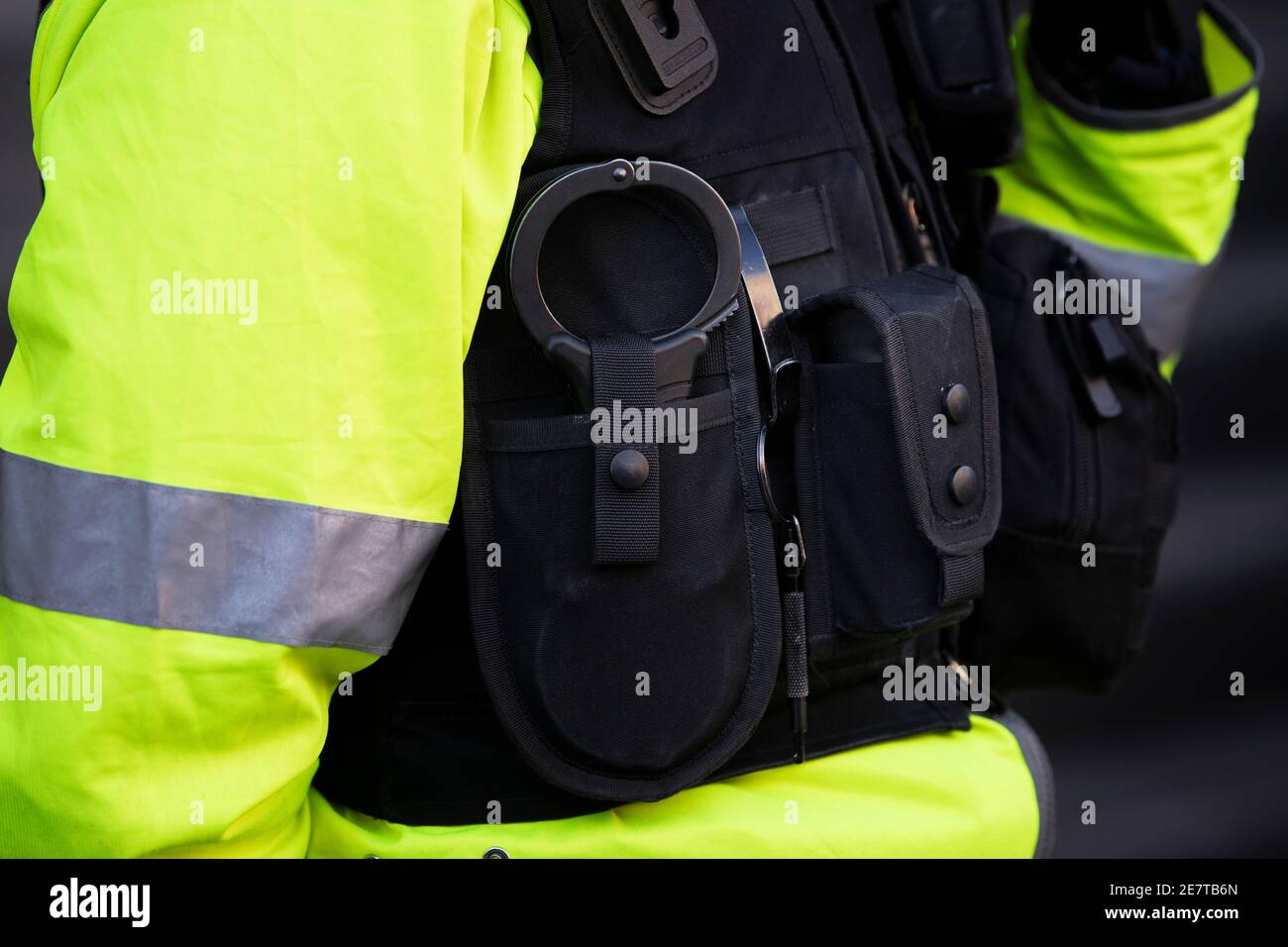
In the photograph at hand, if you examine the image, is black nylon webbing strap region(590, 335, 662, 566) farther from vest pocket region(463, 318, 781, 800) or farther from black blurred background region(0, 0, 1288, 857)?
black blurred background region(0, 0, 1288, 857)

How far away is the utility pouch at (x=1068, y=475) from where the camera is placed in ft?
3.83

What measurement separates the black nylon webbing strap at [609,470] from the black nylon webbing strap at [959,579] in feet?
Answer: 0.70

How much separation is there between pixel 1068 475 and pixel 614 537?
0.57 metres

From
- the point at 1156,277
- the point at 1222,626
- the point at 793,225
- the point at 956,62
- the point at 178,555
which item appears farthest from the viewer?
the point at 1222,626

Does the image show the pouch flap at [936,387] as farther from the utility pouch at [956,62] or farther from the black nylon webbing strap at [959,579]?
the utility pouch at [956,62]

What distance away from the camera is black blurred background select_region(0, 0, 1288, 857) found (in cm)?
183

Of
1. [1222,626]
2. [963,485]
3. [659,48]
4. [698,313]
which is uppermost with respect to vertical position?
[659,48]

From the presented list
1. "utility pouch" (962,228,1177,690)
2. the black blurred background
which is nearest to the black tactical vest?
"utility pouch" (962,228,1177,690)

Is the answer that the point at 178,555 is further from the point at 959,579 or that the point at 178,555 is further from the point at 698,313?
the point at 959,579

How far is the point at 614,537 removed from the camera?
0.79 meters

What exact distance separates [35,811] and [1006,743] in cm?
71

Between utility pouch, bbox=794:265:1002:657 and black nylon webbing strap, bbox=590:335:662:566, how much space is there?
0.47ft

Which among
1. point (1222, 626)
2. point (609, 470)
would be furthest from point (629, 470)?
point (1222, 626)

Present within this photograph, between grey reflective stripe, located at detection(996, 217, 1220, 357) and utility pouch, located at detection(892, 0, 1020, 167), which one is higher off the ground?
utility pouch, located at detection(892, 0, 1020, 167)
